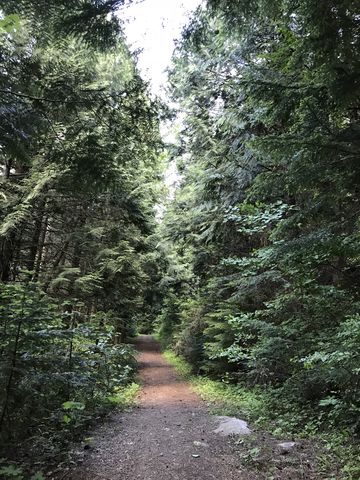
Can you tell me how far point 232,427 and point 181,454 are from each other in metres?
1.79

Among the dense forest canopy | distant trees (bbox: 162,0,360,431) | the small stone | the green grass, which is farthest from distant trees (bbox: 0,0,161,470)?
the green grass

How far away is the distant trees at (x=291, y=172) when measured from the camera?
3.95m

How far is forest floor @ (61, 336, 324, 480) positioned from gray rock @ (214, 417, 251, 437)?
0.13 m

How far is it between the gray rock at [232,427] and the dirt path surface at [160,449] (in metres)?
0.16

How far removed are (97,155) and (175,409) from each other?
6.90m

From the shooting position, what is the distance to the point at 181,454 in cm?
564

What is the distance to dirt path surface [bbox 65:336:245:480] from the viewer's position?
16.0ft

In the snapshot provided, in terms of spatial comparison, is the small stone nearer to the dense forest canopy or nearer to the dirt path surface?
the dirt path surface

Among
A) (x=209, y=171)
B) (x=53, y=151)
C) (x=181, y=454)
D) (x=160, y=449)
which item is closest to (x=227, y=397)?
(x=160, y=449)

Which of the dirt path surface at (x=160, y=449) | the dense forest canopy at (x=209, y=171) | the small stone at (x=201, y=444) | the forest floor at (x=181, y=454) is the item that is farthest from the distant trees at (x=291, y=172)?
the small stone at (x=201, y=444)

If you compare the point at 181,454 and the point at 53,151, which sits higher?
the point at 53,151

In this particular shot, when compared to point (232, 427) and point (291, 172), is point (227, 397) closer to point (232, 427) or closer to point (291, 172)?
point (232, 427)

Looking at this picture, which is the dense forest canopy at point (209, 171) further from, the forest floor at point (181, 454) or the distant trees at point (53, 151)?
the forest floor at point (181, 454)

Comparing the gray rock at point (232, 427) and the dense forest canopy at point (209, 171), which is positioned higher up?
the dense forest canopy at point (209, 171)
